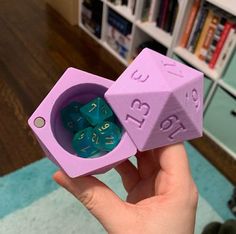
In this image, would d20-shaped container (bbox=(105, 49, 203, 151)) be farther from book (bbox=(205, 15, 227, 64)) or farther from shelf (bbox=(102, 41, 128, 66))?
shelf (bbox=(102, 41, 128, 66))

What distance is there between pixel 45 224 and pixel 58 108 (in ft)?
2.32

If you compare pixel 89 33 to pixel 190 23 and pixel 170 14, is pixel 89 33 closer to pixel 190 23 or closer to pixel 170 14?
pixel 170 14

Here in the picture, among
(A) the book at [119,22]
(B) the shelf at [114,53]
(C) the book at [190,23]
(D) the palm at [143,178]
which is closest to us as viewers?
(D) the palm at [143,178]

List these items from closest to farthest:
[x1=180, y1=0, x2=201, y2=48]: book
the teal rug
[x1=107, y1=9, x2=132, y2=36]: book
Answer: the teal rug < [x1=180, y1=0, x2=201, y2=48]: book < [x1=107, y1=9, x2=132, y2=36]: book

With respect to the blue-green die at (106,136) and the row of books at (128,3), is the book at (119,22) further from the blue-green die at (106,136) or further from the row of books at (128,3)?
the blue-green die at (106,136)

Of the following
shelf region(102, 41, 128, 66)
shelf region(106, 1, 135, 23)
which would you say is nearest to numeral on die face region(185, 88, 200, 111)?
shelf region(106, 1, 135, 23)

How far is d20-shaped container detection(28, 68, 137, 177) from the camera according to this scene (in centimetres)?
50

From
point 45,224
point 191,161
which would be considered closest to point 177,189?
point 45,224

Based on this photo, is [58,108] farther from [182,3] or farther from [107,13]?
[107,13]

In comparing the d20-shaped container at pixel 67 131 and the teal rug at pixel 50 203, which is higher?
the d20-shaped container at pixel 67 131

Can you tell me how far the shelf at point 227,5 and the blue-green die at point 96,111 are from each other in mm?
831

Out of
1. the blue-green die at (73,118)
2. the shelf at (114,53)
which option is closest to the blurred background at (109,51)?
the shelf at (114,53)

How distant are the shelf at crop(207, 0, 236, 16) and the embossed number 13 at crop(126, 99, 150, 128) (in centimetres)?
83

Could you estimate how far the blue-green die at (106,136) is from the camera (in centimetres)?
53
